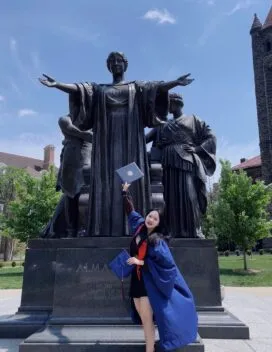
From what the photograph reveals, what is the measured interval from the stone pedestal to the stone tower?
49969 mm

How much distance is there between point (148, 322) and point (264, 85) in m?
55.8

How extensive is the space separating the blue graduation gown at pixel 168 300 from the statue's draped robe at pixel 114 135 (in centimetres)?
180

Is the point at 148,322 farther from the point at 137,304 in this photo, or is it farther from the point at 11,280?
the point at 11,280

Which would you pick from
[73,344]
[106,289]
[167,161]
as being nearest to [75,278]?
[106,289]

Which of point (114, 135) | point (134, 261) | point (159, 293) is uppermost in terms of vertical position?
point (114, 135)

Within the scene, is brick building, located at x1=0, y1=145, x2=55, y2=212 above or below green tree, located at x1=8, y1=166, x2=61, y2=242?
above

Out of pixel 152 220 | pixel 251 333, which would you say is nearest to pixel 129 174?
pixel 152 220

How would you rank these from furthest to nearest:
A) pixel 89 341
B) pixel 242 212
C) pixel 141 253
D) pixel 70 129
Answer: pixel 242 212 → pixel 70 129 → pixel 89 341 → pixel 141 253

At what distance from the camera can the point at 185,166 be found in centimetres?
643

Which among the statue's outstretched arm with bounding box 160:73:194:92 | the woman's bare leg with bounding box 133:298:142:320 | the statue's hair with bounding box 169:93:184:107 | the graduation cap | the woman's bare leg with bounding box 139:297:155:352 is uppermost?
the statue's hair with bounding box 169:93:184:107

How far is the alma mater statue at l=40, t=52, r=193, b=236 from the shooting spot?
560 centimetres

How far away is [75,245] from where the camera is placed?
16.8 ft

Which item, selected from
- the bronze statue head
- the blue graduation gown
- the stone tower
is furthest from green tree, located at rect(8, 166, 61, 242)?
the stone tower

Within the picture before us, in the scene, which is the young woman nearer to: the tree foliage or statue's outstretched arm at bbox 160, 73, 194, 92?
statue's outstretched arm at bbox 160, 73, 194, 92
